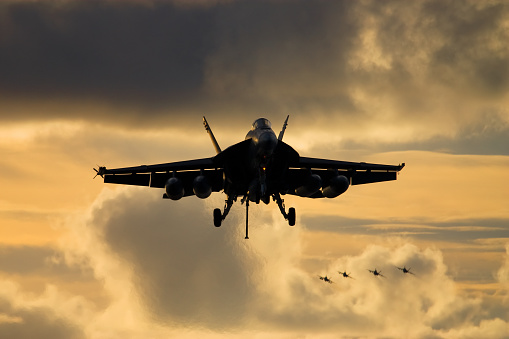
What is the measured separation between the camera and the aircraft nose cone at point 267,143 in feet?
141

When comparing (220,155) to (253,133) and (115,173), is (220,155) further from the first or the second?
(115,173)

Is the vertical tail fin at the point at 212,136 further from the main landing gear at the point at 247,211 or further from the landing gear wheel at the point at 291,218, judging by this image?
the landing gear wheel at the point at 291,218

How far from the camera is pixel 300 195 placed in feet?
168

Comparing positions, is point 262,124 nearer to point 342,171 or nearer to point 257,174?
point 257,174

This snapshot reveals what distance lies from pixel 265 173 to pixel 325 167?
8350 millimetres

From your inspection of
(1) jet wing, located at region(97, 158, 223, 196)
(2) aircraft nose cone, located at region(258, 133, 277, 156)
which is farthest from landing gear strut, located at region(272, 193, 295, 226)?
(2) aircraft nose cone, located at region(258, 133, 277, 156)

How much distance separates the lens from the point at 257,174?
45844mm

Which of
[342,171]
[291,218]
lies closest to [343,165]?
[342,171]

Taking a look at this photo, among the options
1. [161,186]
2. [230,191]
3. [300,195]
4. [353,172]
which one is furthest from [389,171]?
[161,186]

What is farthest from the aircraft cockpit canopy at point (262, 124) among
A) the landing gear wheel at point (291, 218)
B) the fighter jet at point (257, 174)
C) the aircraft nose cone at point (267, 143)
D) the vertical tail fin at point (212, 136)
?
the vertical tail fin at point (212, 136)

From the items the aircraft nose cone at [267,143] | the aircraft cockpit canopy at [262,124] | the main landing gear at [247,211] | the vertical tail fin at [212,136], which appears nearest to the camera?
the aircraft nose cone at [267,143]

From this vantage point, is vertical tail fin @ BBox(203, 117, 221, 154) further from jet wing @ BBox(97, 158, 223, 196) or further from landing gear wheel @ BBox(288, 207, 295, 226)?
landing gear wheel @ BBox(288, 207, 295, 226)

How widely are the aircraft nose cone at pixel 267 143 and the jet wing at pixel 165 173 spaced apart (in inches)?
247

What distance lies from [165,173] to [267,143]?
13700 mm
